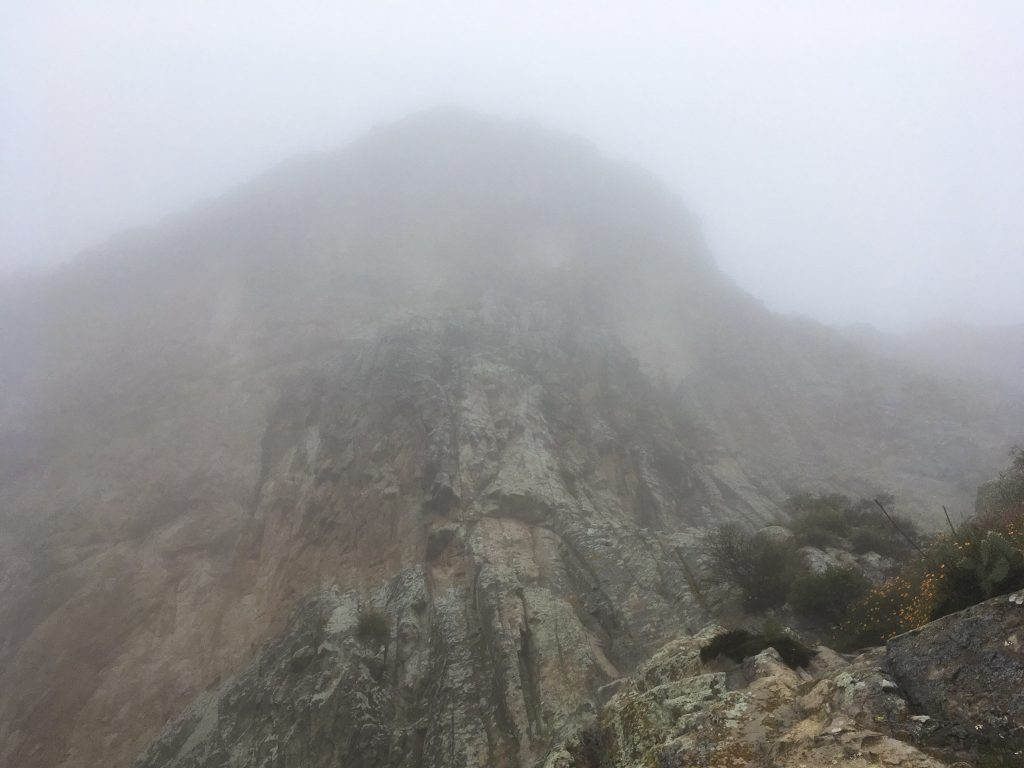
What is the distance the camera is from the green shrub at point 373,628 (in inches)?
849

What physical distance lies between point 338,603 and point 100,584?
1358 centimetres

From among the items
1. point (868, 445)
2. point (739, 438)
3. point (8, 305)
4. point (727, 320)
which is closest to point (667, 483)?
point (739, 438)

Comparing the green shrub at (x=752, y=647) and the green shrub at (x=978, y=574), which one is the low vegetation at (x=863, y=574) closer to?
the green shrub at (x=978, y=574)

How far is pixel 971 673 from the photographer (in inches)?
292

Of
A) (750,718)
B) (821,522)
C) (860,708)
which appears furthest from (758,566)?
(860,708)

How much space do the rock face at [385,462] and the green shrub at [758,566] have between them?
149 cm

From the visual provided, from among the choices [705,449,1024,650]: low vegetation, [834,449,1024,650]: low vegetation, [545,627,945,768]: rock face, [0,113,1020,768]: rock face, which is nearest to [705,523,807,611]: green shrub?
[705,449,1024,650]: low vegetation

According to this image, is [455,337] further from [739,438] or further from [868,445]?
[868,445]

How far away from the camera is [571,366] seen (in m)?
41.1

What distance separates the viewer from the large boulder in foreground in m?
6.73

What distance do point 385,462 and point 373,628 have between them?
416 inches

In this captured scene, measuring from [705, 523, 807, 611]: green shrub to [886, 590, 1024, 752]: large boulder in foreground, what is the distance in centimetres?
1129

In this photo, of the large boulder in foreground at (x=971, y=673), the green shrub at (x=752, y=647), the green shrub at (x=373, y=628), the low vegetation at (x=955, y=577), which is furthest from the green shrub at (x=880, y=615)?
the green shrub at (x=373, y=628)

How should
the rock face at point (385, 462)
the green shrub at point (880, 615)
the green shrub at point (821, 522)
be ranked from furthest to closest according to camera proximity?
the green shrub at point (821, 522) → the rock face at point (385, 462) → the green shrub at point (880, 615)
